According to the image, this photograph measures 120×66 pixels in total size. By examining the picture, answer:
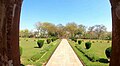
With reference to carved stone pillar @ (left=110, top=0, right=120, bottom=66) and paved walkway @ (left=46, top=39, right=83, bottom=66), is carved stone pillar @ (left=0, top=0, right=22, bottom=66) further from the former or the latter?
paved walkway @ (left=46, top=39, right=83, bottom=66)

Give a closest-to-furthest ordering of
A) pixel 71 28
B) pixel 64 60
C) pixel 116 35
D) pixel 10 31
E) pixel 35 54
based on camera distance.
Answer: pixel 116 35 → pixel 10 31 → pixel 64 60 → pixel 35 54 → pixel 71 28

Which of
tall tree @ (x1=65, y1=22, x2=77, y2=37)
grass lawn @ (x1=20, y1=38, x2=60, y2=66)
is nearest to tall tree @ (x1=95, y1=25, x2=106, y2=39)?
tall tree @ (x1=65, y1=22, x2=77, y2=37)

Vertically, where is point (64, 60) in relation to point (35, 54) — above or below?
below

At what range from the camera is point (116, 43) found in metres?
3.48

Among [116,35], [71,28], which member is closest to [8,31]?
[116,35]

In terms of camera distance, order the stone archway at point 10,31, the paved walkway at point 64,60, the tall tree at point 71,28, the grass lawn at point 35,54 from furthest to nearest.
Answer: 1. the tall tree at point 71,28
2. the paved walkway at point 64,60
3. the grass lawn at point 35,54
4. the stone archway at point 10,31

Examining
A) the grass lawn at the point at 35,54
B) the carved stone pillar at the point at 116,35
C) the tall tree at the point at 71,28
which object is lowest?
the grass lawn at the point at 35,54

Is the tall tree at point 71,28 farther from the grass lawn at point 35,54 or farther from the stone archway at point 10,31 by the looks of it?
the stone archway at point 10,31

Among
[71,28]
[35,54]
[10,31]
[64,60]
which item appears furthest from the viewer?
[71,28]

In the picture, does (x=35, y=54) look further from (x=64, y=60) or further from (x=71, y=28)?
(x=71, y=28)

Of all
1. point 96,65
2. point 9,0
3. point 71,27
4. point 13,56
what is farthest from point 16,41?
point 71,27

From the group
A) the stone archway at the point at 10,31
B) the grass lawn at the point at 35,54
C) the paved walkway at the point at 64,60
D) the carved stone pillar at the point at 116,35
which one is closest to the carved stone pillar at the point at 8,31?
the stone archway at the point at 10,31

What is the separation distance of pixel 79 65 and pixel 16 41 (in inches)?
331

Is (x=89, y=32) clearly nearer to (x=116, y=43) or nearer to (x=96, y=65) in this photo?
(x=96, y=65)
